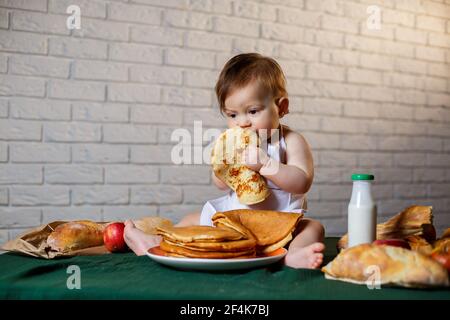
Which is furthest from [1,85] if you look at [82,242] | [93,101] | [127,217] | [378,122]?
[378,122]

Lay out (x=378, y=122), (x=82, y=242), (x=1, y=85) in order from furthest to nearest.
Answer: (x=378, y=122) < (x=1, y=85) < (x=82, y=242)

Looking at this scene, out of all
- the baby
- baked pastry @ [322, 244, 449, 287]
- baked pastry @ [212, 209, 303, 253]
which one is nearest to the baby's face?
the baby

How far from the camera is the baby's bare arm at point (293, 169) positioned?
148 cm

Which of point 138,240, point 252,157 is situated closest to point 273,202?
point 252,157

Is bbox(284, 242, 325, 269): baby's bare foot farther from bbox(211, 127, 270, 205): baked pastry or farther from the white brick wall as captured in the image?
the white brick wall

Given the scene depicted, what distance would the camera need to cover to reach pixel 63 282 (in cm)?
96

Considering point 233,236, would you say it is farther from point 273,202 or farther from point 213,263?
point 273,202

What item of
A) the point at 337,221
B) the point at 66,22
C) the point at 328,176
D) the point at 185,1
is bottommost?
the point at 337,221

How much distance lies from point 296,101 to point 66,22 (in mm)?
1320

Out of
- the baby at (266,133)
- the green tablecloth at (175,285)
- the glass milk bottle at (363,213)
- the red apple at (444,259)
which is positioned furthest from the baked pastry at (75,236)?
the red apple at (444,259)

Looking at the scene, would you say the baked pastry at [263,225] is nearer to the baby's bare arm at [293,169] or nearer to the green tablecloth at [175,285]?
the green tablecloth at [175,285]

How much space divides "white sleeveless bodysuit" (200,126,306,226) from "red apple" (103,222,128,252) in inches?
12.6

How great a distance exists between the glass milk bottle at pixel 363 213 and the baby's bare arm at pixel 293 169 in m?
0.42

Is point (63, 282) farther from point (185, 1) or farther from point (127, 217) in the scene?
point (185, 1)
